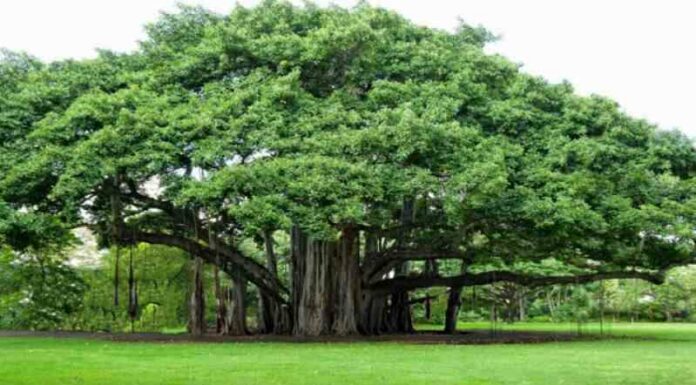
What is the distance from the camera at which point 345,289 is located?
845 inches

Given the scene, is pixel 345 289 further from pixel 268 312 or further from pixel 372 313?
pixel 268 312

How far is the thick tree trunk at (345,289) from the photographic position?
21.3m

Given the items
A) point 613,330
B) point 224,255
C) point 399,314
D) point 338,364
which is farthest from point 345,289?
point 613,330

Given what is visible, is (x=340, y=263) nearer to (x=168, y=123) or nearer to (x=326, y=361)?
(x=168, y=123)

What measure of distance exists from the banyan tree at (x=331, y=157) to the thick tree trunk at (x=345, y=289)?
37mm

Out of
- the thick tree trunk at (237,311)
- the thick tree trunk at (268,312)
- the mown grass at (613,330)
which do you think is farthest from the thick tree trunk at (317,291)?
the mown grass at (613,330)

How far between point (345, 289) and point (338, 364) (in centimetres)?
838

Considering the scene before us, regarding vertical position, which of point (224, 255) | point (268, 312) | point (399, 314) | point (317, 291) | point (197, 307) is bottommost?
point (399, 314)

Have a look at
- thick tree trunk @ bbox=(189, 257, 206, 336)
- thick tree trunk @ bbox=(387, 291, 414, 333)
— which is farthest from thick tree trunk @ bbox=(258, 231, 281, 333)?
thick tree trunk @ bbox=(387, 291, 414, 333)

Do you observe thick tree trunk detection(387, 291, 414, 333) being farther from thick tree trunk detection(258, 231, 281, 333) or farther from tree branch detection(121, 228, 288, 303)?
tree branch detection(121, 228, 288, 303)

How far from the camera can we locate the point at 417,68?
67.1 ft

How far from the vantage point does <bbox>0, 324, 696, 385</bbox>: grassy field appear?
10.9 m

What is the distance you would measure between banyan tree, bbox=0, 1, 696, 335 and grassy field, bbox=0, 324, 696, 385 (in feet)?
8.44

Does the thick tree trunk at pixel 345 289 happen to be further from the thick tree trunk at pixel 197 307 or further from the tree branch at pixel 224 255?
the thick tree trunk at pixel 197 307
